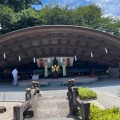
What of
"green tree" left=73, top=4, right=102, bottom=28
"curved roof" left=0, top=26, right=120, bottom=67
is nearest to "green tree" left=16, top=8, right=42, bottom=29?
"green tree" left=73, top=4, right=102, bottom=28

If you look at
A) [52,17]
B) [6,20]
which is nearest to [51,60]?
[6,20]

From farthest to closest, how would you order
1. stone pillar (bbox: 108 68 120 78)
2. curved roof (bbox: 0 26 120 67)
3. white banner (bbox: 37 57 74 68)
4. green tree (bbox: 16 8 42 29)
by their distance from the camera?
green tree (bbox: 16 8 42 29)
white banner (bbox: 37 57 74 68)
stone pillar (bbox: 108 68 120 78)
curved roof (bbox: 0 26 120 67)

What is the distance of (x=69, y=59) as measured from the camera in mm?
30750

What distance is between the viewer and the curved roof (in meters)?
22.3

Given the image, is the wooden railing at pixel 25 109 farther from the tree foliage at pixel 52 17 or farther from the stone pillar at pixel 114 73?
the tree foliage at pixel 52 17

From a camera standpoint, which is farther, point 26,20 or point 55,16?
point 55,16

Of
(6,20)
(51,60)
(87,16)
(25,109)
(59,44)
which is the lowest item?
(25,109)

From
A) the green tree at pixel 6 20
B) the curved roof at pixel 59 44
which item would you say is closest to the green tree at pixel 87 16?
the green tree at pixel 6 20

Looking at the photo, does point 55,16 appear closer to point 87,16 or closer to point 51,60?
point 87,16

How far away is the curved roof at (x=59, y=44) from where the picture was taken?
22297 mm

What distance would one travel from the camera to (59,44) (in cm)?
2717

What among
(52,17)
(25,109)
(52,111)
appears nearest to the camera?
(25,109)

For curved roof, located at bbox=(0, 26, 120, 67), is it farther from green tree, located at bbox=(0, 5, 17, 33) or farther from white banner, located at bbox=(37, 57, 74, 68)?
green tree, located at bbox=(0, 5, 17, 33)

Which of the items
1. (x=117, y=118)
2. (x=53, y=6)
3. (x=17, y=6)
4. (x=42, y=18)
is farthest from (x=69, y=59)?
(x=117, y=118)
